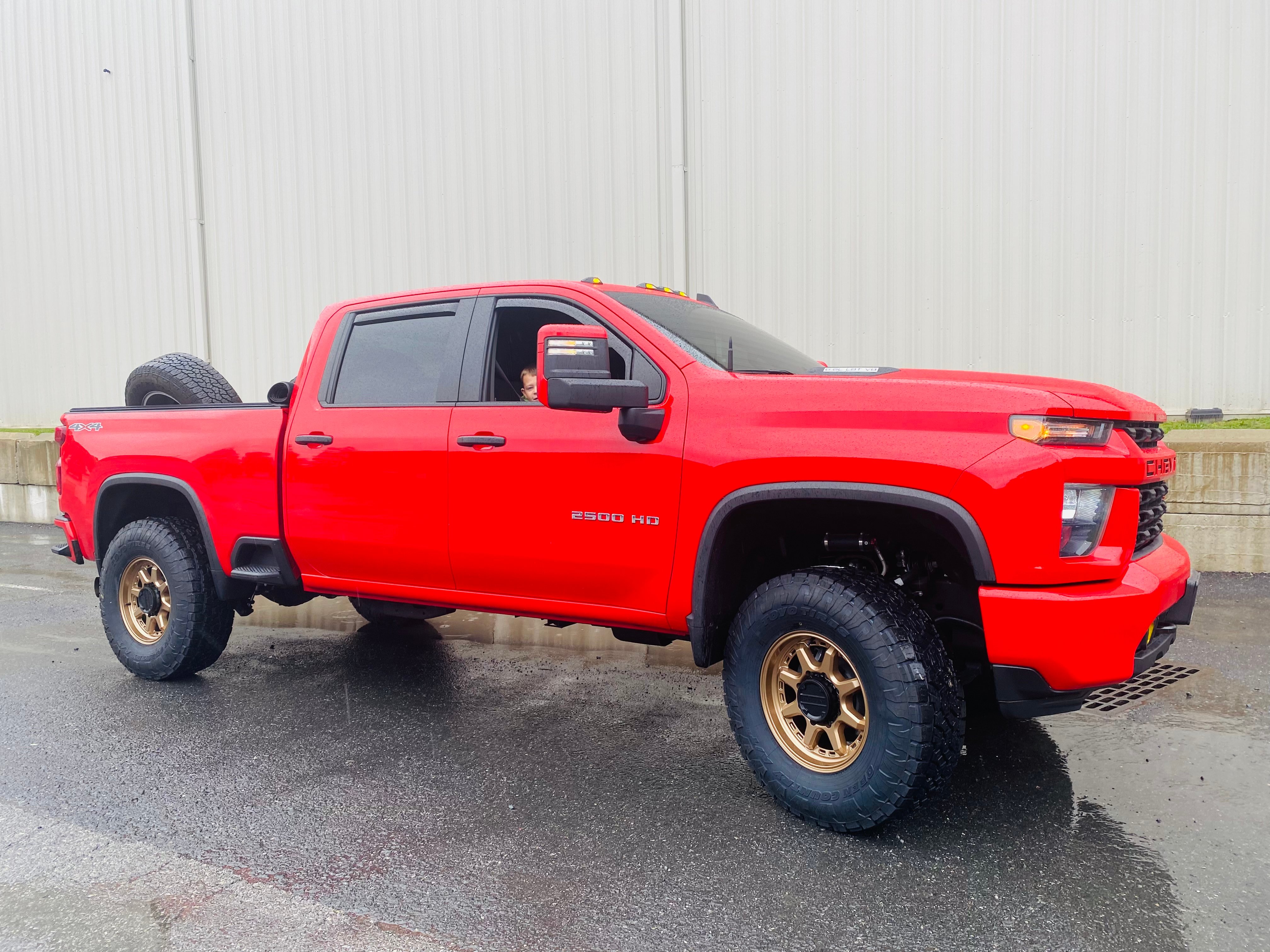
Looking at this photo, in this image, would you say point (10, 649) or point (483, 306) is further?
point (10, 649)

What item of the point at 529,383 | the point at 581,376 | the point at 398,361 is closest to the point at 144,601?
the point at 398,361

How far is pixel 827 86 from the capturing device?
30.2 feet

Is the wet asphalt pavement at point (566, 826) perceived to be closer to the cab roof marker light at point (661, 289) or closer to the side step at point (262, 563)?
the side step at point (262, 563)

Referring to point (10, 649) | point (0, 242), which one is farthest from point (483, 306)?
point (0, 242)

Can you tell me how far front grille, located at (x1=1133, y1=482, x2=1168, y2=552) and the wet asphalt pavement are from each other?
3.14 ft

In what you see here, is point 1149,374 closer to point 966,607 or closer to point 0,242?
point 966,607

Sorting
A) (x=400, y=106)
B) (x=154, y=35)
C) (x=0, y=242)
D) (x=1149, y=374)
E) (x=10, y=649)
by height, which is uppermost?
(x=154, y=35)

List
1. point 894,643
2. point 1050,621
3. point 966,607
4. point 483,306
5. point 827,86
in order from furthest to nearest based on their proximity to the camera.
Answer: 1. point 827,86
2. point 483,306
3. point 966,607
4. point 894,643
5. point 1050,621

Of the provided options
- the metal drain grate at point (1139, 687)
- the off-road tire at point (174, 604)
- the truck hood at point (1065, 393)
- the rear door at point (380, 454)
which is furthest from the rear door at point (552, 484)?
the metal drain grate at point (1139, 687)

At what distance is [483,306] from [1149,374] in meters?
6.88

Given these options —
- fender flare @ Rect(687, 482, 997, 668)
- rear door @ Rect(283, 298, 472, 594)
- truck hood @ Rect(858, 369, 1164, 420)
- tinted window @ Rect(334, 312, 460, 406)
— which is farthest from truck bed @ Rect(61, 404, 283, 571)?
truck hood @ Rect(858, 369, 1164, 420)

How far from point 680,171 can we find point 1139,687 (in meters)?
7.14

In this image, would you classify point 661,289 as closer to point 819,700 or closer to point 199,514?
point 819,700

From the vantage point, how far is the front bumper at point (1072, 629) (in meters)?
2.75
